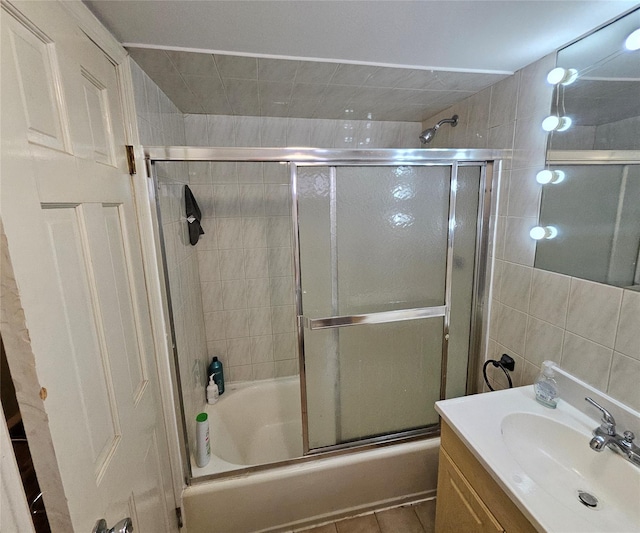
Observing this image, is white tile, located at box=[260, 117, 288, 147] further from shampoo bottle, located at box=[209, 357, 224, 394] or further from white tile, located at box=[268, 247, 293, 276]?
shampoo bottle, located at box=[209, 357, 224, 394]

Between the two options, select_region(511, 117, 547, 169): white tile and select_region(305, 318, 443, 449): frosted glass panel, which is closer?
select_region(511, 117, 547, 169): white tile

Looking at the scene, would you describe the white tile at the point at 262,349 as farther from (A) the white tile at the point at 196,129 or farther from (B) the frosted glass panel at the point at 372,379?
(A) the white tile at the point at 196,129

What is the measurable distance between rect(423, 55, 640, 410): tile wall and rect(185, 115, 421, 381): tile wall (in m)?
0.80

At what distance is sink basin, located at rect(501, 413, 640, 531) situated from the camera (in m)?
0.81

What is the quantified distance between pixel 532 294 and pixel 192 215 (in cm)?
178

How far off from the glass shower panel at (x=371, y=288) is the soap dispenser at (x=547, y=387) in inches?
18.2

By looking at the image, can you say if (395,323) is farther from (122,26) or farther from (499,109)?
(122,26)

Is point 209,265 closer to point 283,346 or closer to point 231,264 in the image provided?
point 231,264

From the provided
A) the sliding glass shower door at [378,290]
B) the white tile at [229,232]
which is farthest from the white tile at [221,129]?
the sliding glass shower door at [378,290]

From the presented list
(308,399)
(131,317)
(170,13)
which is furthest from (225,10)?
(308,399)

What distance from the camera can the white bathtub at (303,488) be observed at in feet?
4.34

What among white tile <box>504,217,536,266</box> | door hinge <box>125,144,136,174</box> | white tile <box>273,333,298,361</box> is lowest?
white tile <box>273,333,298,361</box>

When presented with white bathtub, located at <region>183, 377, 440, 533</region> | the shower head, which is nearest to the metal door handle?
white bathtub, located at <region>183, 377, 440, 533</region>

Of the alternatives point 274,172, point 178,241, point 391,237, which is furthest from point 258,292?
point 391,237
